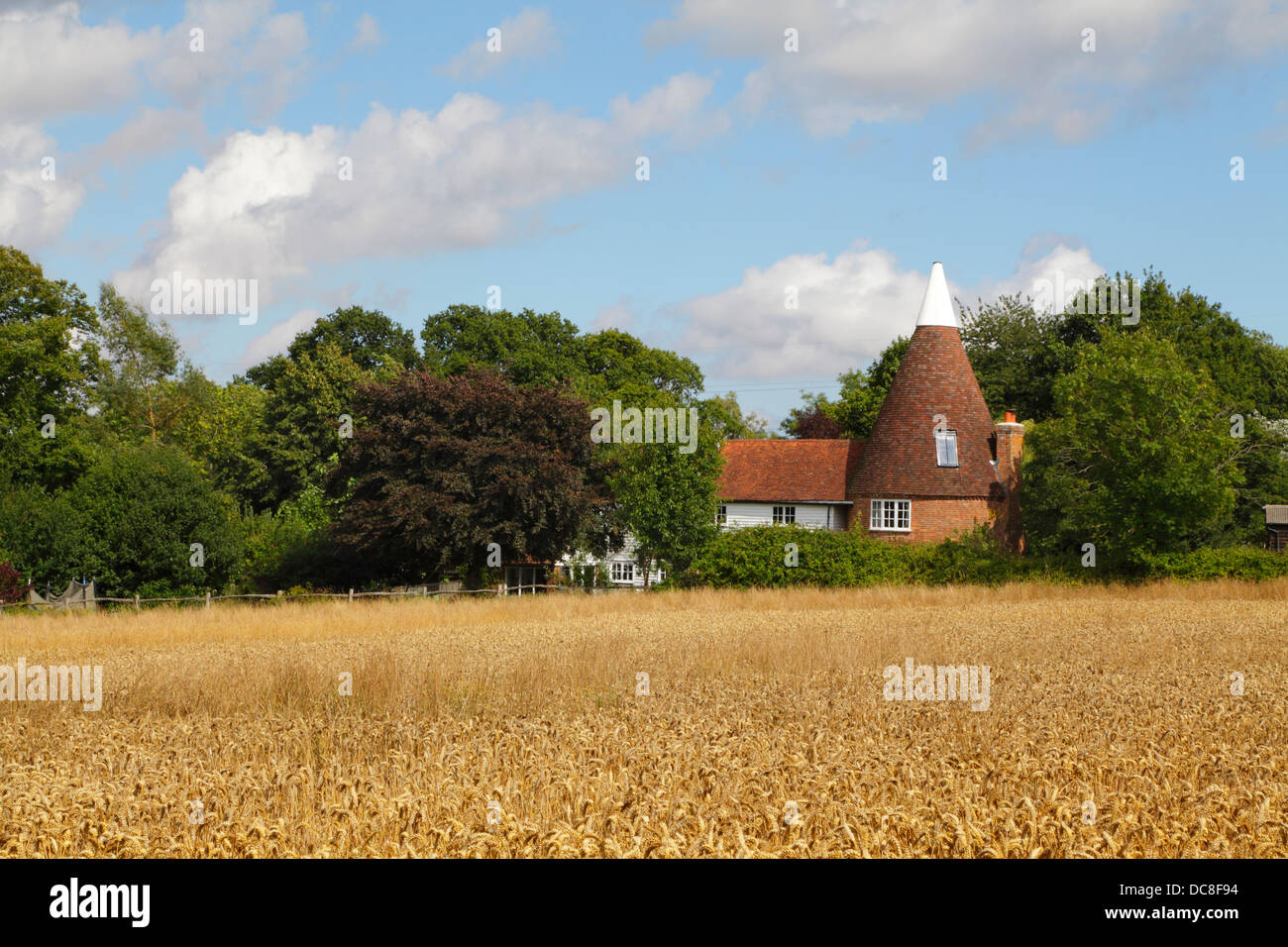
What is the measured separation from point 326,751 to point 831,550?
30.7m

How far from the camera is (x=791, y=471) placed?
51.1 meters

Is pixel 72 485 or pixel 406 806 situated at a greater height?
pixel 72 485

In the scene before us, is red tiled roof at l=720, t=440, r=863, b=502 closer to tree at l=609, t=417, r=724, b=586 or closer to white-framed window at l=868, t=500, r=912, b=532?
white-framed window at l=868, t=500, r=912, b=532

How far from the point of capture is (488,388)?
41531 mm

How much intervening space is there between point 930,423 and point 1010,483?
390 cm

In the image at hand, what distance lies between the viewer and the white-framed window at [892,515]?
148ft

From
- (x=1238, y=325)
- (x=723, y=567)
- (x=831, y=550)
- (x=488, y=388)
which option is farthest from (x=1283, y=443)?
(x=488, y=388)

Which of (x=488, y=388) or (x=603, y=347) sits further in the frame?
(x=603, y=347)

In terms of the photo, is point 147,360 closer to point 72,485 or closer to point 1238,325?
point 72,485

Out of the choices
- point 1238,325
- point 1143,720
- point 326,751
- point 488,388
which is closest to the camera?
point 326,751

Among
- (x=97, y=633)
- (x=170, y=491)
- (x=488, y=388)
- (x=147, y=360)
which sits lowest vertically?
(x=97, y=633)
